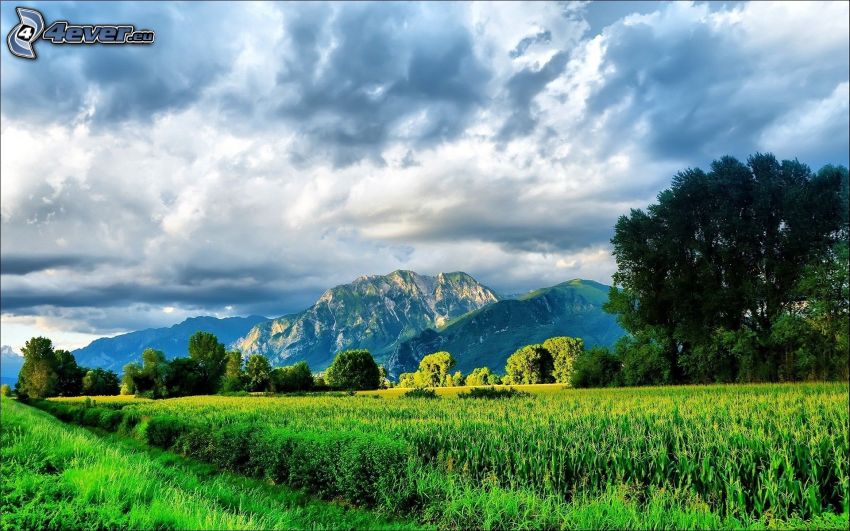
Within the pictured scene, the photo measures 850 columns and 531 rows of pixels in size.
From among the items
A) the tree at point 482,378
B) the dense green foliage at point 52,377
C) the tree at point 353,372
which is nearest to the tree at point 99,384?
the dense green foliage at point 52,377

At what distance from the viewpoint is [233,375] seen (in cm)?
10431

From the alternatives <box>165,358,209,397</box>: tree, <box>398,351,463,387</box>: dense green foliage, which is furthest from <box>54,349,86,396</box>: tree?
<box>398,351,463,387</box>: dense green foliage

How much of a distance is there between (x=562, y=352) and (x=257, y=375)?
67.1 metres

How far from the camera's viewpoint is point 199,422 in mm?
28047

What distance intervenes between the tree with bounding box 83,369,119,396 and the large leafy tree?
10808 cm

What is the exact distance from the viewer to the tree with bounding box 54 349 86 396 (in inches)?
4498

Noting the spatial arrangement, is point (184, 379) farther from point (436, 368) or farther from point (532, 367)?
point (436, 368)

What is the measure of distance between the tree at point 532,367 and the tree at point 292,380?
158 feet

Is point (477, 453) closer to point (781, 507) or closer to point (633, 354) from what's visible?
point (781, 507)

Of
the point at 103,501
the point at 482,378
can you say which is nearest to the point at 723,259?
the point at 103,501

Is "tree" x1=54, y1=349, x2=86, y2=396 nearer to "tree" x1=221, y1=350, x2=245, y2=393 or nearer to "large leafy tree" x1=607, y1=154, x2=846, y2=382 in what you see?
"tree" x1=221, y1=350, x2=245, y2=393

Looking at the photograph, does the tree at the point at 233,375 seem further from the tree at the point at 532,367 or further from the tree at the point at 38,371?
the tree at the point at 532,367

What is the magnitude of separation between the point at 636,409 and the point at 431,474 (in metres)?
12.9

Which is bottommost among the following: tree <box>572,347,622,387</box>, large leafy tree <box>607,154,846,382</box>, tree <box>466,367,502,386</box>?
tree <box>466,367,502,386</box>
